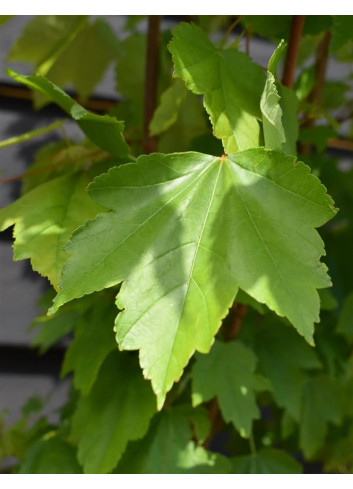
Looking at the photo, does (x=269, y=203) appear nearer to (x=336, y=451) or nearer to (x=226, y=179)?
(x=226, y=179)

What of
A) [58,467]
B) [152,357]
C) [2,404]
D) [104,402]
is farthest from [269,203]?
[2,404]

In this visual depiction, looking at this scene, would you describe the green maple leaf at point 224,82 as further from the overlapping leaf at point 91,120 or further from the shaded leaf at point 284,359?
the shaded leaf at point 284,359

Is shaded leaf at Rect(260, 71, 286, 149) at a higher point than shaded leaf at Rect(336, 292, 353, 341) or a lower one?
higher

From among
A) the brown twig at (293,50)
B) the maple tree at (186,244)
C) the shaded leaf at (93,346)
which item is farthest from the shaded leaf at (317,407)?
the brown twig at (293,50)

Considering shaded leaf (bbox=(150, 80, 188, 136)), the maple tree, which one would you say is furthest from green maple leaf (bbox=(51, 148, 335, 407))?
shaded leaf (bbox=(150, 80, 188, 136))

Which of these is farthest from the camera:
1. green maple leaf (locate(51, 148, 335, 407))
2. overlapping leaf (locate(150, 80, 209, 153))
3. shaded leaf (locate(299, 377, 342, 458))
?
shaded leaf (locate(299, 377, 342, 458))

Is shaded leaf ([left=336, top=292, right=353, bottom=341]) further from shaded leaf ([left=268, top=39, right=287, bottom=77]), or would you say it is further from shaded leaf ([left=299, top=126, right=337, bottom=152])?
shaded leaf ([left=268, top=39, right=287, bottom=77])

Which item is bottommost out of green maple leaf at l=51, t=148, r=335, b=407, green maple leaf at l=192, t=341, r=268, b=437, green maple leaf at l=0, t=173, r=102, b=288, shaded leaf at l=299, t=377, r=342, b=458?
shaded leaf at l=299, t=377, r=342, b=458

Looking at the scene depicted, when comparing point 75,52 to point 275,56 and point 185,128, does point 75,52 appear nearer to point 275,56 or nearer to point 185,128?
point 185,128
